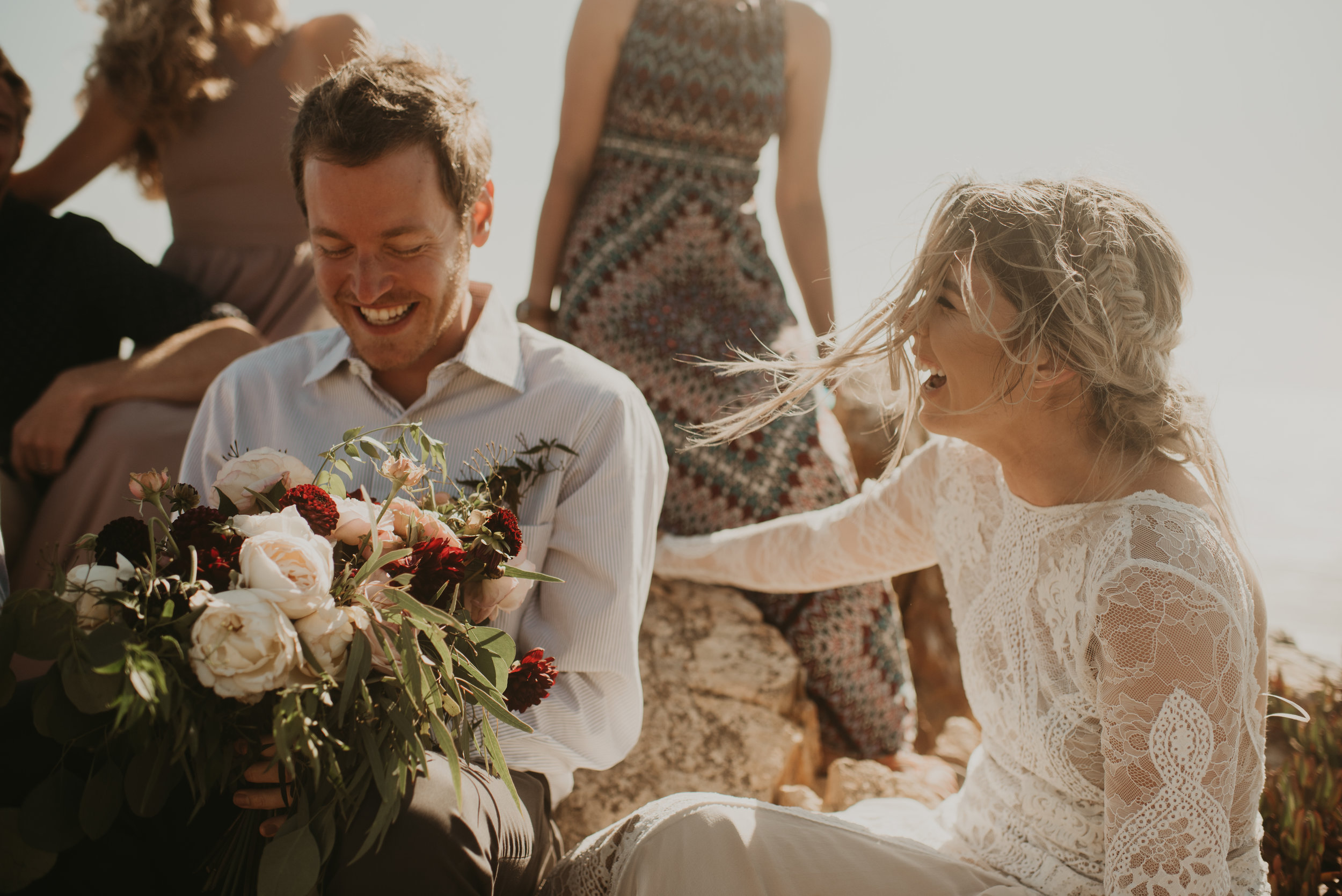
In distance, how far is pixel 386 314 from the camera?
2.38m

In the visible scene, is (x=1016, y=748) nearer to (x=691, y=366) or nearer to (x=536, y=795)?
(x=536, y=795)

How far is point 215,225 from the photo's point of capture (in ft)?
12.2

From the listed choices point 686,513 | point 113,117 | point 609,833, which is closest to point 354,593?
point 609,833

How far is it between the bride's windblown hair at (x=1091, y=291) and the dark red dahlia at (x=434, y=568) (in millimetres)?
1127

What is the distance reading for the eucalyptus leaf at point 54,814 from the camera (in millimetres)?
1419

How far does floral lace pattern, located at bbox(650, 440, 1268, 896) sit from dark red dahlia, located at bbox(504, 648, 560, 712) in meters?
0.44

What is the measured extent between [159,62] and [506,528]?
3.04 m

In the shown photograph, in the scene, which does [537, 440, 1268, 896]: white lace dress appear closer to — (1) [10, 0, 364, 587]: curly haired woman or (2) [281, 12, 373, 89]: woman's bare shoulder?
(1) [10, 0, 364, 587]: curly haired woman

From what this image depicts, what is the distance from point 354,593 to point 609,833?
2.81 feet

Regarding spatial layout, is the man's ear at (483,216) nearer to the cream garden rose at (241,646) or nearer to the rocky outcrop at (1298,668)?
the cream garden rose at (241,646)

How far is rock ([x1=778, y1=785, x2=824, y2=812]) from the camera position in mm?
2844

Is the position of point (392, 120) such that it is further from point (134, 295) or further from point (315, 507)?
point (134, 295)

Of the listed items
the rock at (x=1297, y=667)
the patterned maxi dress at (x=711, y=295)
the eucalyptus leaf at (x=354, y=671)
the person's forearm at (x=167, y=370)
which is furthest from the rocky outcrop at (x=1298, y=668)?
the person's forearm at (x=167, y=370)


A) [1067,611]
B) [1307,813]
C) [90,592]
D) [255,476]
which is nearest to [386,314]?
[255,476]
